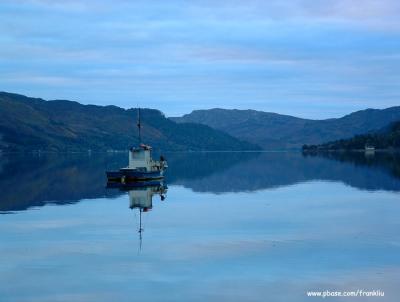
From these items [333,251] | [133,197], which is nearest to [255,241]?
[333,251]

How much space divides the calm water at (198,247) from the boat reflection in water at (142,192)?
454 millimetres

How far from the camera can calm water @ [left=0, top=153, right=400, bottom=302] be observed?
25.1 m

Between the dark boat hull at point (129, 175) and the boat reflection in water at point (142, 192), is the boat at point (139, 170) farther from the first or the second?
the boat reflection in water at point (142, 192)

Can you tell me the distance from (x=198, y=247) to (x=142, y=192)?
126 feet

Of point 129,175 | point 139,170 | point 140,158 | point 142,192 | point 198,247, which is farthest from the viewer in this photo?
point 140,158

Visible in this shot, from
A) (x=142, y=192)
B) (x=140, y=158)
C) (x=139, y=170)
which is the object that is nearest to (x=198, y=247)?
(x=142, y=192)

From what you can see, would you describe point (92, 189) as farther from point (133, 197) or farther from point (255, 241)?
point (255, 241)

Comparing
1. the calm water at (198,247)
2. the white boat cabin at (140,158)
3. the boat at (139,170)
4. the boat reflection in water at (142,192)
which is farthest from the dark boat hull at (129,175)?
the calm water at (198,247)

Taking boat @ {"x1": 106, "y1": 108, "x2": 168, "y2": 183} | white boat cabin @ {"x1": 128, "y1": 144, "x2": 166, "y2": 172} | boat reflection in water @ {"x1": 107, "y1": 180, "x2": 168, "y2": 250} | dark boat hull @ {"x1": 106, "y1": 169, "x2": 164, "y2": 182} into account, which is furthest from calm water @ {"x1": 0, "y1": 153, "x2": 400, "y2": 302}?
white boat cabin @ {"x1": 128, "y1": 144, "x2": 166, "y2": 172}

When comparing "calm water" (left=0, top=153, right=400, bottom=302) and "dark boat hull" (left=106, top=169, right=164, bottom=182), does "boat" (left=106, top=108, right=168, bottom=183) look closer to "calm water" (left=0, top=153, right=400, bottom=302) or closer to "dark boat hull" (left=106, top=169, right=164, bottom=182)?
"dark boat hull" (left=106, top=169, right=164, bottom=182)

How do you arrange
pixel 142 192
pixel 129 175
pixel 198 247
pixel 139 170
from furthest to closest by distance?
pixel 139 170 < pixel 129 175 < pixel 142 192 < pixel 198 247

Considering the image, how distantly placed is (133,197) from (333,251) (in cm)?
3524

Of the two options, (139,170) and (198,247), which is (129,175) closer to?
(139,170)

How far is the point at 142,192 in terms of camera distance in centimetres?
7175
